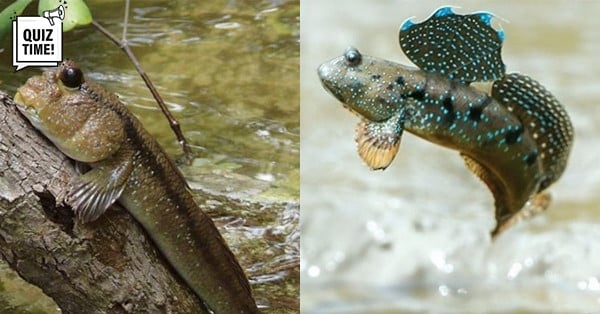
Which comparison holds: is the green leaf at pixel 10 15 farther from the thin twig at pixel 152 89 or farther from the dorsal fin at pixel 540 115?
the dorsal fin at pixel 540 115

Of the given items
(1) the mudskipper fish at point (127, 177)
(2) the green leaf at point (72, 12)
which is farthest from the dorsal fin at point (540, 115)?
(2) the green leaf at point (72, 12)

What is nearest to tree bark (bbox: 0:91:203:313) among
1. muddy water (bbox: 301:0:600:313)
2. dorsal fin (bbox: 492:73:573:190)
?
dorsal fin (bbox: 492:73:573:190)

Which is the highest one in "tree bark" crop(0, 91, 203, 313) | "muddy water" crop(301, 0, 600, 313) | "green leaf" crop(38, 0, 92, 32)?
"green leaf" crop(38, 0, 92, 32)

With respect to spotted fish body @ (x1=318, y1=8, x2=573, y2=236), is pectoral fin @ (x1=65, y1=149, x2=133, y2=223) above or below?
below

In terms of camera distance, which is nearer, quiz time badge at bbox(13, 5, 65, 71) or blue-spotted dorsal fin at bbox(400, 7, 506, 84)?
blue-spotted dorsal fin at bbox(400, 7, 506, 84)

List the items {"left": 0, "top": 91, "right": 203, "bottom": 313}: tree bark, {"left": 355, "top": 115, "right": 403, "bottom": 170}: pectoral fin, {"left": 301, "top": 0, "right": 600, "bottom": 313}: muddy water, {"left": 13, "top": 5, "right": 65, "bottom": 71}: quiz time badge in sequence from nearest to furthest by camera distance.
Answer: {"left": 355, "top": 115, "right": 403, "bottom": 170}: pectoral fin
{"left": 0, "top": 91, "right": 203, "bottom": 313}: tree bark
{"left": 13, "top": 5, "right": 65, "bottom": 71}: quiz time badge
{"left": 301, "top": 0, "right": 600, "bottom": 313}: muddy water

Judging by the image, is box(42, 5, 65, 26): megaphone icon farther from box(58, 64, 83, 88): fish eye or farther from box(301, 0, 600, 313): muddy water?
box(301, 0, 600, 313): muddy water

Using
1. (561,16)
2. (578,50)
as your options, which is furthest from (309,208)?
(561,16)
